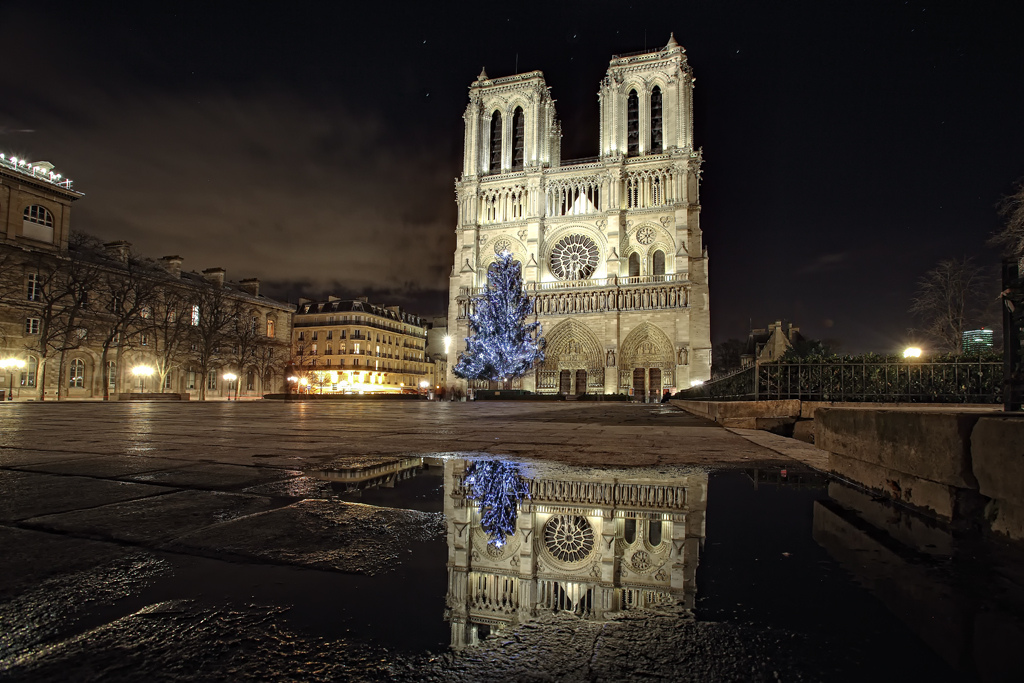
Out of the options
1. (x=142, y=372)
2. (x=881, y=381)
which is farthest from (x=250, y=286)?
(x=881, y=381)

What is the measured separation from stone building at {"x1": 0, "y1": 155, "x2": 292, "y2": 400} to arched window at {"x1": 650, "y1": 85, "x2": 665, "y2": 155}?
1212 inches

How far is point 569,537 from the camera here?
1.65 meters

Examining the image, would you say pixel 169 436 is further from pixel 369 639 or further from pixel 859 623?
pixel 859 623

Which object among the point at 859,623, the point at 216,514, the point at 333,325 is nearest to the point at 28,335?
the point at 333,325

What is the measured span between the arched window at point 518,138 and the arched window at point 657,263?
12581 millimetres

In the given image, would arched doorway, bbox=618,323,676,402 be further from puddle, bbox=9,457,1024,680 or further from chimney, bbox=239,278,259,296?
puddle, bbox=9,457,1024,680


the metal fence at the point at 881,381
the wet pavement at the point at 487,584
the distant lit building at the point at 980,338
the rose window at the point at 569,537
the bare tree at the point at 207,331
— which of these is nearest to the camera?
the wet pavement at the point at 487,584

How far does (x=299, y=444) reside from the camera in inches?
173

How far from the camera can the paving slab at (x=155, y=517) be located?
1.58 meters

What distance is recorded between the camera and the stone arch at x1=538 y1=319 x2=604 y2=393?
3700cm

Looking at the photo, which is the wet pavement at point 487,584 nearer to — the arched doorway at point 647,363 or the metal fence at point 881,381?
the metal fence at point 881,381

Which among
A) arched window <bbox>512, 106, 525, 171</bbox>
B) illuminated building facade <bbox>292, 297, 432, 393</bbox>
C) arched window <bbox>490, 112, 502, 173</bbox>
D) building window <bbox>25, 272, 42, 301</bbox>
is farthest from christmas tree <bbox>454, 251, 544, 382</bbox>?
illuminated building facade <bbox>292, 297, 432, 393</bbox>

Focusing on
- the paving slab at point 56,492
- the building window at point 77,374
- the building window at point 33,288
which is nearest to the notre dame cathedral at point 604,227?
the building window at point 77,374

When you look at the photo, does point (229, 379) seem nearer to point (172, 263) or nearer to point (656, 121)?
point (172, 263)
